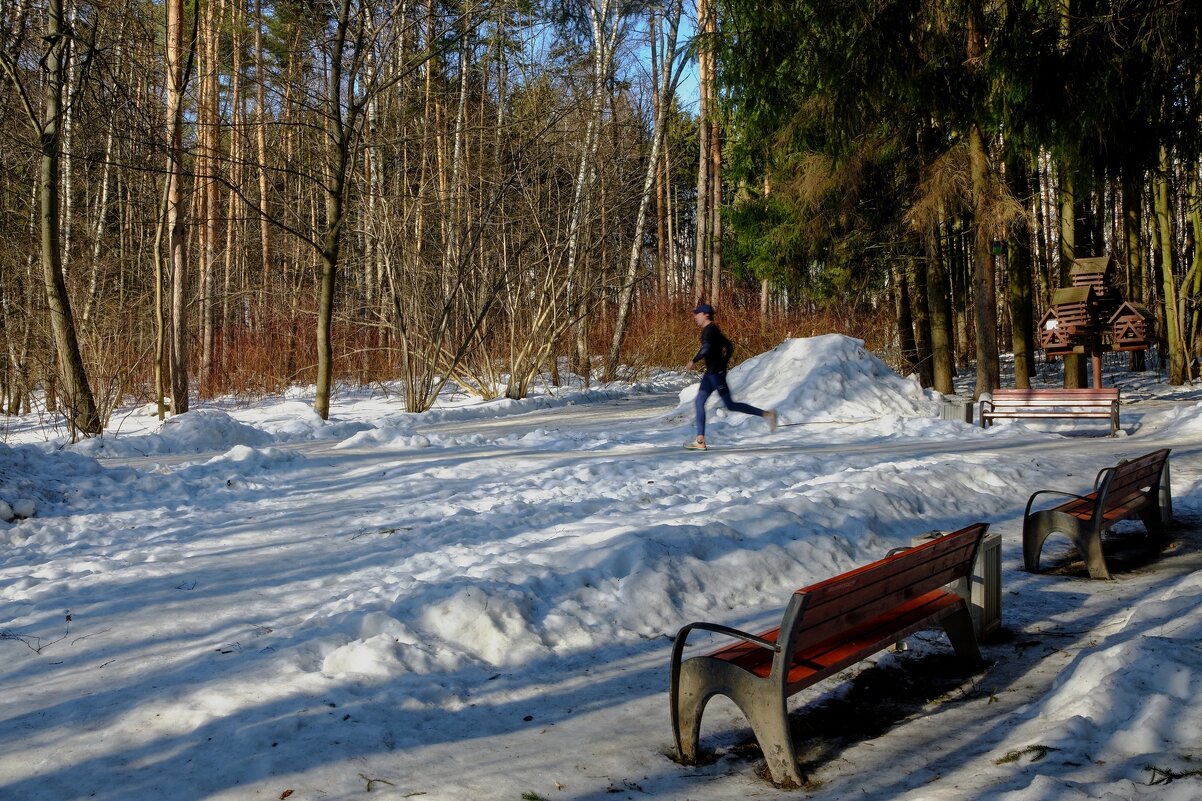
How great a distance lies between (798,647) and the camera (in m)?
4.04

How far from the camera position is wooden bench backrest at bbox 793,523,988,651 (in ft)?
13.2

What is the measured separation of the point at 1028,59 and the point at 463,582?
775 centimetres

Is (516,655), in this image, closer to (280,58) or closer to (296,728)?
(296,728)

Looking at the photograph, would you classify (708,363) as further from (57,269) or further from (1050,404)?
(57,269)

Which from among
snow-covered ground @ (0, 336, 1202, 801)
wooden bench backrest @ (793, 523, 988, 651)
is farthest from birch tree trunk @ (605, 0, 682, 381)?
wooden bench backrest @ (793, 523, 988, 651)

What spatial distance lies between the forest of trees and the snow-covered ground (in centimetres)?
445

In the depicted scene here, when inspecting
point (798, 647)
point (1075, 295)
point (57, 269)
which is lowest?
point (798, 647)

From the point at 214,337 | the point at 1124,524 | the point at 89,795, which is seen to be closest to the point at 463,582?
the point at 89,795

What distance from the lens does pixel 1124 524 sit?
8750 mm

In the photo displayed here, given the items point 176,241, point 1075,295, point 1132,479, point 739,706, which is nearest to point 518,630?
point 739,706

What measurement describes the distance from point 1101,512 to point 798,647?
3.74 m

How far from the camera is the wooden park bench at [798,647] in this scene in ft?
12.7

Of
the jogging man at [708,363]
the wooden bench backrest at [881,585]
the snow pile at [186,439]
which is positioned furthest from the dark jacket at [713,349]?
the wooden bench backrest at [881,585]

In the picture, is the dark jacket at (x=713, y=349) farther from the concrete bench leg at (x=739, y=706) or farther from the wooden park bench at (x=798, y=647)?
the concrete bench leg at (x=739, y=706)
